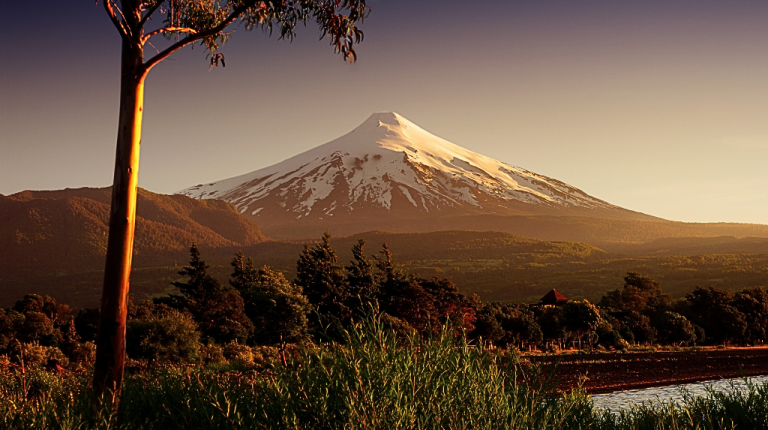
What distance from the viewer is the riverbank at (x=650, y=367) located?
30.6 meters

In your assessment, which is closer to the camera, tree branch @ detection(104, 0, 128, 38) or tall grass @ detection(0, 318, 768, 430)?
tall grass @ detection(0, 318, 768, 430)

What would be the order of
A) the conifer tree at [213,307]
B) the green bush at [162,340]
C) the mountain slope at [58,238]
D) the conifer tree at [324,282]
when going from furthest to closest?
the mountain slope at [58,238] < the conifer tree at [324,282] < the conifer tree at [213,307] < the green bush at [162,340]

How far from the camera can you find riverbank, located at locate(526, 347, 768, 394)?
30.6 meters

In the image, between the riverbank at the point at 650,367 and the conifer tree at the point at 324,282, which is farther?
the conifer tree at the point at 324,282

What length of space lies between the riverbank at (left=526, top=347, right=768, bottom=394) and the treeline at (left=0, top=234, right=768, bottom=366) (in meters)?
4.72

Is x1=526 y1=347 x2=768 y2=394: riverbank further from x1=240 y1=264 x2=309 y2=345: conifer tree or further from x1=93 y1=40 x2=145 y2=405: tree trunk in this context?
x1=93 y1=40 x2=145 y2=405: tree trunk

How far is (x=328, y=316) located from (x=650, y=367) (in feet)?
81.2

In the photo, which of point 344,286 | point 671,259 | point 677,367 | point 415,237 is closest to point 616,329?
point 677,367

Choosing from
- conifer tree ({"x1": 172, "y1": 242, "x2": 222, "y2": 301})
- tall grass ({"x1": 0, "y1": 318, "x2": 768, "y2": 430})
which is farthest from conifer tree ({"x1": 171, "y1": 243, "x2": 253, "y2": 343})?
tall grass ({"x1": 0, "y1": 318, "x2": 768, "y2": 430})

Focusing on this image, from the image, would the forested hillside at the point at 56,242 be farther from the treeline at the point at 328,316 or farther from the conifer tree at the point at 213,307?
the treeline at the point at 328,316

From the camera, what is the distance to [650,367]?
36750 millimetres

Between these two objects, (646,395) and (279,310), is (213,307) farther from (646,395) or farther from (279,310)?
(646,395)

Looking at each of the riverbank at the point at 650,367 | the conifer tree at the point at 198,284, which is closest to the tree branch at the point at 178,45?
the riverbank at the point at 650,367

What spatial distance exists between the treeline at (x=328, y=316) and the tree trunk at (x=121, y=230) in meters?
11.1
